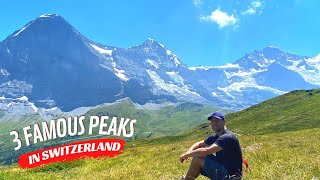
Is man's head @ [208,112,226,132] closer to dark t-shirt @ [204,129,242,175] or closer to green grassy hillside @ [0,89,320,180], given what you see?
dark t-shirt @ [204,129,242,175]

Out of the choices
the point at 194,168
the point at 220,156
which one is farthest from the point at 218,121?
the point at 194,168

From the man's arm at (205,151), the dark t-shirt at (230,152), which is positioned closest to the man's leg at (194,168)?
the man's arm at (205,151)

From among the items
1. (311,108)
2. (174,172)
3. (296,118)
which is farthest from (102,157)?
(311,108)

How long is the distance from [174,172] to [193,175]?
6.66 m

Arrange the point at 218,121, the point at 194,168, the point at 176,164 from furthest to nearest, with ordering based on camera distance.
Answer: the point at 176,164, the point at 194,168, the point at 218,121

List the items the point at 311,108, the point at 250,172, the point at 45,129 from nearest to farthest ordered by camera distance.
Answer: the point at 250,172 → the point at 45,129 → the point at 311,108

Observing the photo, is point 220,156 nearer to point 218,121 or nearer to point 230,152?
point 230,152

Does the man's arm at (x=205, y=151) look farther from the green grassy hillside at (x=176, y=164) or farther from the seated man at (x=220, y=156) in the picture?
the green grassy hillside at (x=176, y=164)

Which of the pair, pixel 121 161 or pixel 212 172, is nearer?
pixel 212 172

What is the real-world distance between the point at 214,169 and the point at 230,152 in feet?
2.49

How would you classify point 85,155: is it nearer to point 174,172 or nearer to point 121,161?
point 121,161

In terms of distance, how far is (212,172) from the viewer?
508 inches

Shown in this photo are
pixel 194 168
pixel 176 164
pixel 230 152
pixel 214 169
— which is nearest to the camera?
pixel 230 152

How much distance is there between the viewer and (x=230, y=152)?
1252 centimetres
